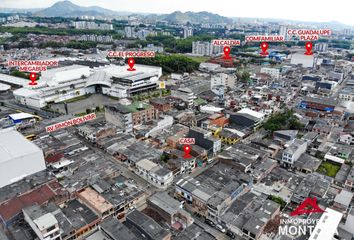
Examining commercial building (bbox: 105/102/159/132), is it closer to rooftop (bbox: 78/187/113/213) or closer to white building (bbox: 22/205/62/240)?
rooftop (bbox: 78/187/113/213)

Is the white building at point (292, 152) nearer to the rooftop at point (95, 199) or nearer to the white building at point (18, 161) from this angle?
the rooftop at point (95, 199)

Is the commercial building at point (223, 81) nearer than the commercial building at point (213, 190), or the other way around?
the commercial building at point (213, 190)

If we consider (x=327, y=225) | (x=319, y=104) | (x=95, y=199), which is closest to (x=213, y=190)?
(x=327, y=225)

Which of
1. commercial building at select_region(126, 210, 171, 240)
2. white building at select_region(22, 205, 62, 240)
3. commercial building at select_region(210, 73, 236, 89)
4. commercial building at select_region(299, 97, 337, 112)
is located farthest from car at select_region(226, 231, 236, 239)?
commercial building at select_region(210, 73, 236, 89)

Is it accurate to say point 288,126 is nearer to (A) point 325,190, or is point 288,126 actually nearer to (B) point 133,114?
(A) point 325,190

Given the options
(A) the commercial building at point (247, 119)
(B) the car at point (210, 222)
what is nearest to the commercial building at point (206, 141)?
(A) the commercial building at point (247, 119)

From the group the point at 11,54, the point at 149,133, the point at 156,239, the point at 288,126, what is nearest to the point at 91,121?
the point at 149,133
